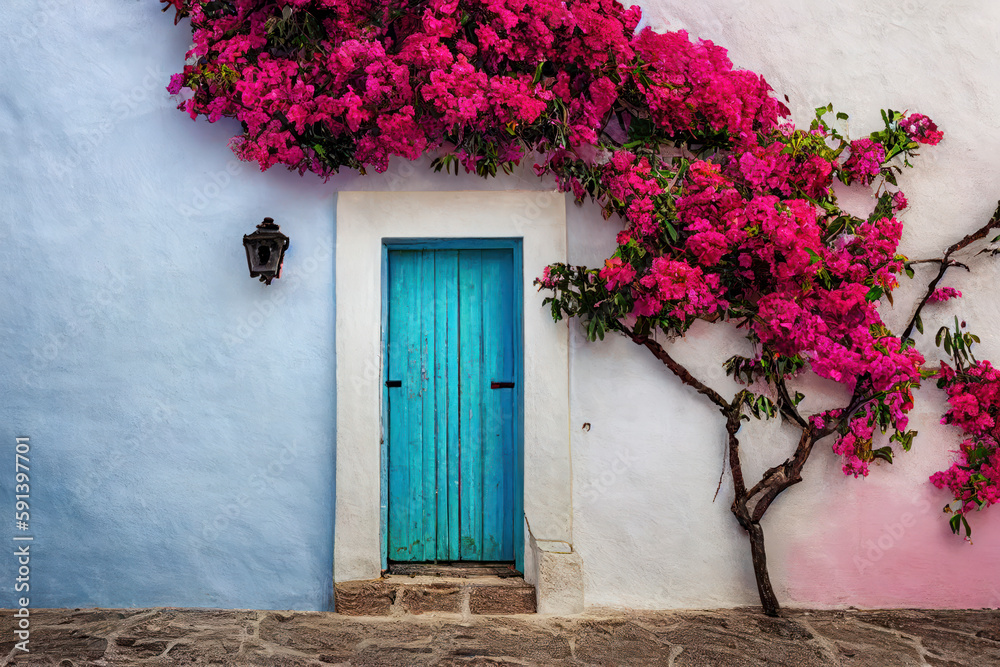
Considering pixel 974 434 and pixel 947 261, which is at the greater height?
pixel 947 261

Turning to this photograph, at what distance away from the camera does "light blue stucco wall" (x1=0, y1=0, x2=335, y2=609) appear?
12.4ft

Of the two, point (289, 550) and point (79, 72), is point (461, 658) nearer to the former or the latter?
point (289, 550)

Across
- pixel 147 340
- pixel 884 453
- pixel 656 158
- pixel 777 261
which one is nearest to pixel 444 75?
pixel 656 158

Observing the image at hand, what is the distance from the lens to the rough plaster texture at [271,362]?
148 inches

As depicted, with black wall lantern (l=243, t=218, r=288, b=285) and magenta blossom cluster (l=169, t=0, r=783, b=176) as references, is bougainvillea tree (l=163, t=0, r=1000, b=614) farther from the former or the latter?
black wall lantern (l=243, t=218, r=288, b=285)

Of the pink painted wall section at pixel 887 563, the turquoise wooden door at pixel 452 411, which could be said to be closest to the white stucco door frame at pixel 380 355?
the turquoise wooden door at pixel 452 411

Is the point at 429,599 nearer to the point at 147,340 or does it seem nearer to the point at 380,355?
the point at 380,355

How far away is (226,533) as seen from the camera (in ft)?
12.3

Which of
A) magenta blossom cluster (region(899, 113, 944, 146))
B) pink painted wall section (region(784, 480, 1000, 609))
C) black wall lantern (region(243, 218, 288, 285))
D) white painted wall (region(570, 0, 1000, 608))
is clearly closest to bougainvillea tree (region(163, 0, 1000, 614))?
magenta blossom cluster (region(899, 113, 944, 146))

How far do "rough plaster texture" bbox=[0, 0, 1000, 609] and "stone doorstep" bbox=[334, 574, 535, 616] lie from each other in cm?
21

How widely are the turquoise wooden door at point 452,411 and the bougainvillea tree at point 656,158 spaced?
0.50 metres

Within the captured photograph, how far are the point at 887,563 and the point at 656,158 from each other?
2.70 m

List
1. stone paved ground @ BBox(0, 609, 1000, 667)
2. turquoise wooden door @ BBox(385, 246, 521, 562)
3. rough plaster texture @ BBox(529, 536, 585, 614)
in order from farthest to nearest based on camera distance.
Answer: turquoise wooden door @ BBox(385, 246, 521, 562), rough plaster texture @ BBox(529, 536, 585, 614), stone paved ground @ BBox(0, 609, 1000, 667)

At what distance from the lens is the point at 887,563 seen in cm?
378
